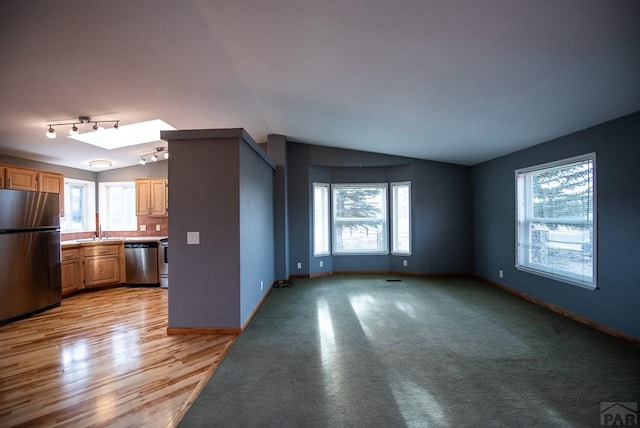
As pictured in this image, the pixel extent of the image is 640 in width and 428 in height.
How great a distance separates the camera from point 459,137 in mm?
4219

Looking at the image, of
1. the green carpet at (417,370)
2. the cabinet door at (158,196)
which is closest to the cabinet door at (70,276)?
the cabinet door at (158,196)

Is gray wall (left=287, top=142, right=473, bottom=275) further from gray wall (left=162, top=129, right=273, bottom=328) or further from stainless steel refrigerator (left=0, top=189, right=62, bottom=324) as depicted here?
stainless steel refrigerator (left=0, top=189, right=62, bottom=324)

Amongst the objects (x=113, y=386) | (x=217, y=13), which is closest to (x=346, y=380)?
(x=113, y=386)

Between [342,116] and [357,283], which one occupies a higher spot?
[342,116]

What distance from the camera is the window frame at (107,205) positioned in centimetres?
609

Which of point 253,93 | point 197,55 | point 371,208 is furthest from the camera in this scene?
point 371,208

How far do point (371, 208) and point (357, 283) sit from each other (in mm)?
1708

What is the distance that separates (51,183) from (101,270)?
1.64 meters

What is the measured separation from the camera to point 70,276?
479 cm

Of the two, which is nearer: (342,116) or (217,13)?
(217,13)

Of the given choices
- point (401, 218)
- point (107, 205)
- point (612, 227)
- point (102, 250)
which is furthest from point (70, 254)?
point (612, 227)

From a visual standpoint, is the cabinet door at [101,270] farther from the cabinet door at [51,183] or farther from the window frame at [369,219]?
the window frame at [369,219]

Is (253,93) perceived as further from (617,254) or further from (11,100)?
(617,254)

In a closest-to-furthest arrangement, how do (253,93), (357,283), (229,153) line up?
(229,153) < (253,93) < (357,283)
